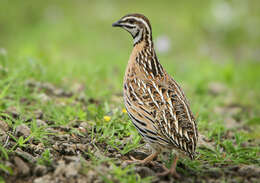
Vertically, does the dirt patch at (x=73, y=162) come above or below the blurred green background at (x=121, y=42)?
below

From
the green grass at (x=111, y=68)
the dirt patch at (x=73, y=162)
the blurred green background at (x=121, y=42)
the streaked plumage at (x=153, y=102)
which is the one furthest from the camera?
the blurred green background at (x=121, y=42)

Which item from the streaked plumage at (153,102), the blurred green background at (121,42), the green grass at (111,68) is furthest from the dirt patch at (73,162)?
the blurred green background at (121,42)

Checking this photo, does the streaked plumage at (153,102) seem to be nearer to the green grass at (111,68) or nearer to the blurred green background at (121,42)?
the green grass at (111,68)

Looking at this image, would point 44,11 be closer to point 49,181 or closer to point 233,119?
point 233,119

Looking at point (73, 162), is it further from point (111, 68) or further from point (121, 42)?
point (121, 42)

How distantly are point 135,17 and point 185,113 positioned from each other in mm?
1410

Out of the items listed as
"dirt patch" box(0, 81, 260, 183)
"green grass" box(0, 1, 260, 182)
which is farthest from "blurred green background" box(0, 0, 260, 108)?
"dirt patch" box(0, 81, 260, 183)

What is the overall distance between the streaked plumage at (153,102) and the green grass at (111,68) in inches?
16.5

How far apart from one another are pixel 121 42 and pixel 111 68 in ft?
16.5

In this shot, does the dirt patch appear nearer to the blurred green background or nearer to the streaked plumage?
the streaked plumage

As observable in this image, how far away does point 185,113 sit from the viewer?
4.27m

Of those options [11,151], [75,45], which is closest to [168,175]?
[11,151]

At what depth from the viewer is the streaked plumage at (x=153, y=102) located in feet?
13.5

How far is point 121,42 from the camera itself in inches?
541
